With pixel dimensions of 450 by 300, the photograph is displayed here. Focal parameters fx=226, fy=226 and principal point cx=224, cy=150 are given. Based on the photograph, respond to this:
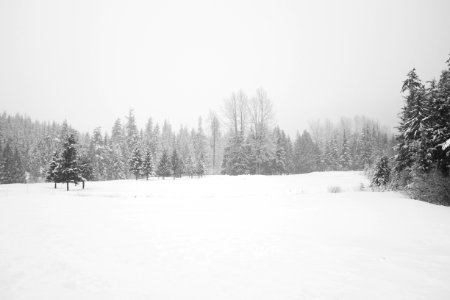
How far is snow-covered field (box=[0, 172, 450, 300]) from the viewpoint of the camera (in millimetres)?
3955

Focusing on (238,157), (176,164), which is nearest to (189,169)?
(176,164)

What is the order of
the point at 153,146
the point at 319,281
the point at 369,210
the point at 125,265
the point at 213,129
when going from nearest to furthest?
1. the point at 319,281
2. the point at 125,265
3. the point at 369,210
4. the point at 213,129
5. the point at 153,146

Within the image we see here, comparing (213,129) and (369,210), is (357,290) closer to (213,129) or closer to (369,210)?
(369,210)

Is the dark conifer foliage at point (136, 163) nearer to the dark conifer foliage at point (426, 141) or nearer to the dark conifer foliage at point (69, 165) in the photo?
the dark conifer foliage at point (69, 165)

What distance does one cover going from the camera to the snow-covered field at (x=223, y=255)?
396cm

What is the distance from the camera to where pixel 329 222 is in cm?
923

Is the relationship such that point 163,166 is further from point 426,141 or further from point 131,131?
point 426,141

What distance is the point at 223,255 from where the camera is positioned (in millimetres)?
5656

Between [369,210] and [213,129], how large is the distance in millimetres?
47395

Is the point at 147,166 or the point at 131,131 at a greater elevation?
the point at 131,131

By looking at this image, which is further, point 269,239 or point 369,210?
point 369,210

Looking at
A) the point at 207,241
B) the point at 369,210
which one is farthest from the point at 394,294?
the point at 369,210

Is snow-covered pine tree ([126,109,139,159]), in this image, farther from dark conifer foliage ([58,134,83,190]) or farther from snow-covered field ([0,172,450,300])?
snow-covered field ([0,172,450,300])

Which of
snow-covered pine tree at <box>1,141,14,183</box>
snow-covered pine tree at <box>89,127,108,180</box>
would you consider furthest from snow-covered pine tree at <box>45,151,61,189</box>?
snow-covered pine tree at <box>1,141,14,183</box>
